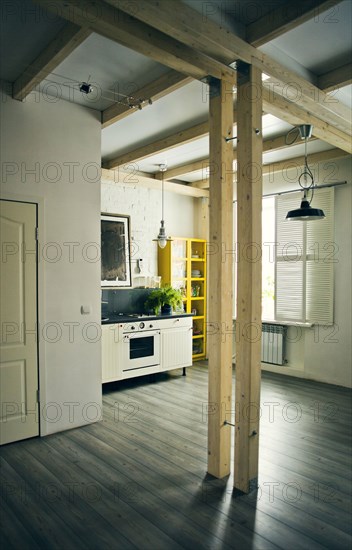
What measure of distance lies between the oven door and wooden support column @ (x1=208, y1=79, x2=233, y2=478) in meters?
2.26

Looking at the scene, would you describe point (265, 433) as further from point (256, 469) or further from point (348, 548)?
point (348, 548)

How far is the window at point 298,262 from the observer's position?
5.36 meters

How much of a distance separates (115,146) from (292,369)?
13.1 ft

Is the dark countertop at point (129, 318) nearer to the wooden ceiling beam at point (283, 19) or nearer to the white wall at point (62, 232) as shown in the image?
the white wall at point (62, 232)

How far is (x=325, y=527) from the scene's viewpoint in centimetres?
227

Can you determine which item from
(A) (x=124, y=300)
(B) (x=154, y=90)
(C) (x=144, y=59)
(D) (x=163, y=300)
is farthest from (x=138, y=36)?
(A) (x=124, y=300)

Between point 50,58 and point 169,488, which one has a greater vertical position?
point 50,58

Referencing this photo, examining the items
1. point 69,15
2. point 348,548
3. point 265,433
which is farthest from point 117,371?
point 69,15

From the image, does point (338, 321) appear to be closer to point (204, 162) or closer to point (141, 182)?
point (204, 162)

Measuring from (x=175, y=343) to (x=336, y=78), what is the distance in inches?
150

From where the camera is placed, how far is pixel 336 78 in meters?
3.13

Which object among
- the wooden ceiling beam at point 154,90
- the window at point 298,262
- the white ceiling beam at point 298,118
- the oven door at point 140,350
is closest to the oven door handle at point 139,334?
the oven door at point 140,350

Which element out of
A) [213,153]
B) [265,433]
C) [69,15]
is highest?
[69,15]

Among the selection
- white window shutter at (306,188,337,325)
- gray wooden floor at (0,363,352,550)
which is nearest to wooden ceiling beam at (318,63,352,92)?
white window shutter at (306,188,337,325)
